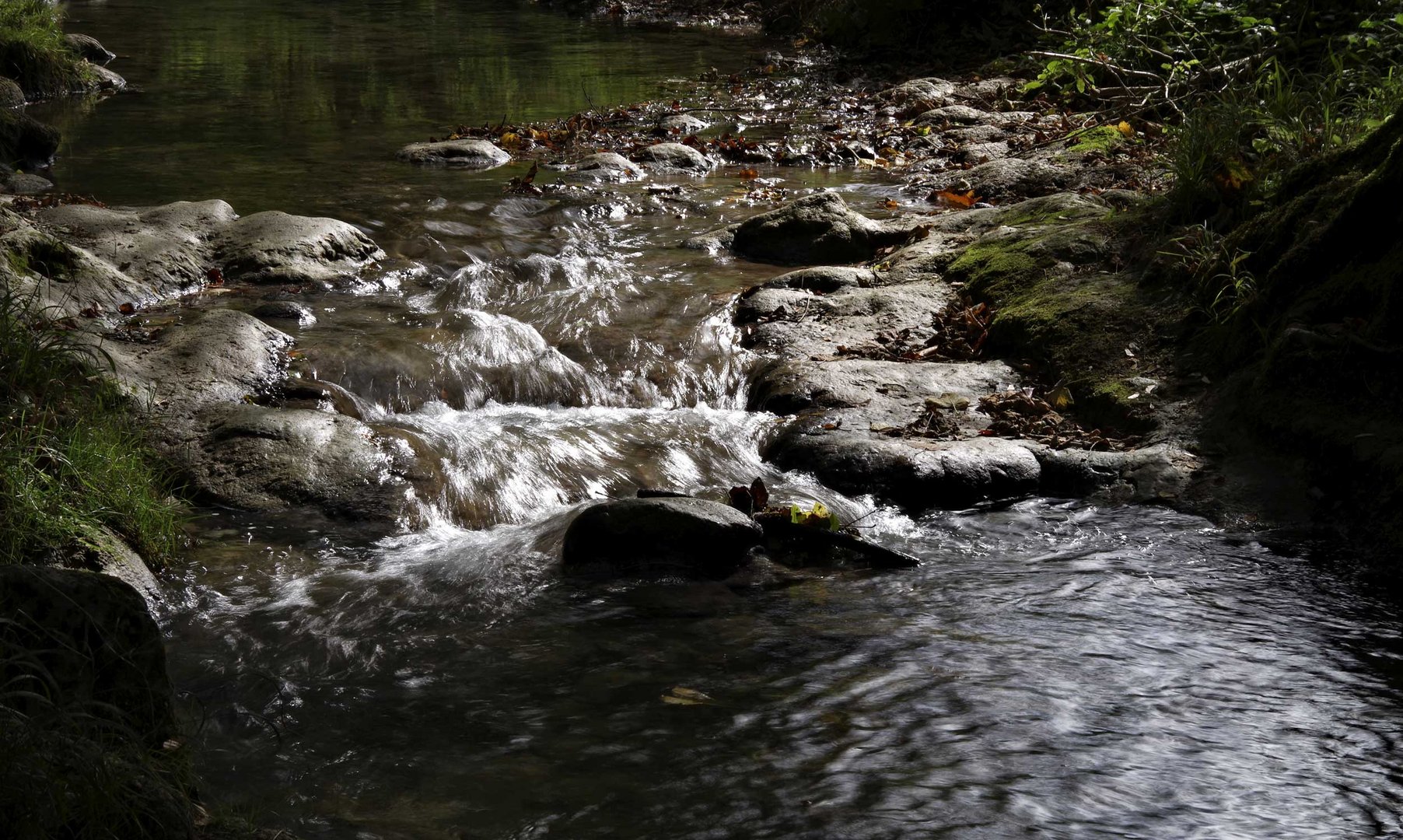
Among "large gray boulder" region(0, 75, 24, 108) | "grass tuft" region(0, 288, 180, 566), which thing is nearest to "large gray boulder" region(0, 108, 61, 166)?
"large gray boulder" region(0, 75, 24, 108)

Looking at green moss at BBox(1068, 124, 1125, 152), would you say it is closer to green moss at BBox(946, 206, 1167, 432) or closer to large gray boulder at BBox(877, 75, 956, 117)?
green moss at BBox(946, 206, 1167, 432)

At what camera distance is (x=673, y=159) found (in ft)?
38.7

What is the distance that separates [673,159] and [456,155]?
2.18 m

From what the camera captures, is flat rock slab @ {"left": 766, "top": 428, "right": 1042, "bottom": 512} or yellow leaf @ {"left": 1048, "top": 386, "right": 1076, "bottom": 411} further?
yellow leaf @ {"left": 1048, "top": 386, "right": 1076, "bottom": 411}

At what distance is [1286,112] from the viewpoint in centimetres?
682

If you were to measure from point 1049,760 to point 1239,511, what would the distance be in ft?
7.36

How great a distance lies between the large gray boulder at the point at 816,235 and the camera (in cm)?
873

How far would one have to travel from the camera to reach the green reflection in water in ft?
34.2

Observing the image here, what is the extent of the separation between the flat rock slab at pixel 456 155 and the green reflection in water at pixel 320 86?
0.87ft

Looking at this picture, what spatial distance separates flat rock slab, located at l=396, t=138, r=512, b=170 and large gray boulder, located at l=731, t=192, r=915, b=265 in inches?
142

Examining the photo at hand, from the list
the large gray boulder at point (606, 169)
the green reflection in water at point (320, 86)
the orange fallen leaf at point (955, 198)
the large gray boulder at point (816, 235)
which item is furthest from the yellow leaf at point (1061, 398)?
the large gray boulder at point (606, 169)

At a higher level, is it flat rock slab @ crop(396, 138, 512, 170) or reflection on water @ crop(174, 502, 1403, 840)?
flat rock slab @ crop(396, 138, 512, 170)

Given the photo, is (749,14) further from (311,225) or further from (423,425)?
(423,425)

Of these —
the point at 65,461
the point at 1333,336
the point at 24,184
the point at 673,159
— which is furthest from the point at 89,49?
the point at 1333,336
